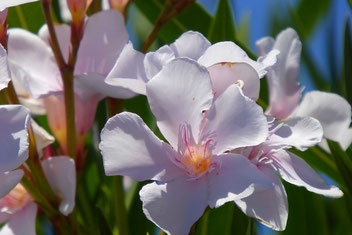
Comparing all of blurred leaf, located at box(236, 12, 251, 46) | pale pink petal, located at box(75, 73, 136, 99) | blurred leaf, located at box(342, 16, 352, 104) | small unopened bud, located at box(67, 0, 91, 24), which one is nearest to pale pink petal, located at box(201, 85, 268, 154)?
pale pink petal, located at box(75, 73, 136, 99)

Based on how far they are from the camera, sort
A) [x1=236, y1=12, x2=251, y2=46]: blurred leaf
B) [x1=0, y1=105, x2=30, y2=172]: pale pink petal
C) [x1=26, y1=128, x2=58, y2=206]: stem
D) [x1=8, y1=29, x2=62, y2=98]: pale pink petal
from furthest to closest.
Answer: [x1=236, y1=12, x2=251, y2=46]: blurred leaf < [x1=8, y1=29, x2=62, y2=98]: pale pink petal < [x1=26, y1=128, x2=58, y2=206]: stem < [x1=0, y1=105, x2=30, y2=172]: pale pink petal

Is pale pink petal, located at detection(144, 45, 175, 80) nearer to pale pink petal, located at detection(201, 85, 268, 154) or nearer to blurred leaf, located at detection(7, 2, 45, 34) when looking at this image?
pale pink petal, located at detection(201, 85, 268, 154)

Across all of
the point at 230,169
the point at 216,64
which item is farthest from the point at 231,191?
the point at 216,64

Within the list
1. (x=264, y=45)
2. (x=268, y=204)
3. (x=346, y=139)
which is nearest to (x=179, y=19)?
(x=264, y=45)

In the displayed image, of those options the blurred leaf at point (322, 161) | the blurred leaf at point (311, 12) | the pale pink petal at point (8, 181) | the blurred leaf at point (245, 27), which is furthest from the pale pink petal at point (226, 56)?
the blurred leaf at point (311, 12)

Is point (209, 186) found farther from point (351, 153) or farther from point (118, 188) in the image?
point (351, 153)

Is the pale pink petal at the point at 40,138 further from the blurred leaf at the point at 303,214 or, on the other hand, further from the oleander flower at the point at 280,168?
the blurred leaf at the point at 303,214
